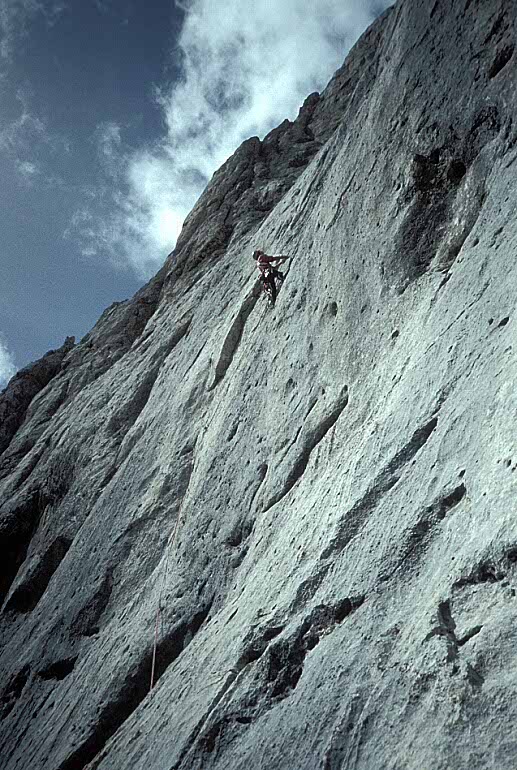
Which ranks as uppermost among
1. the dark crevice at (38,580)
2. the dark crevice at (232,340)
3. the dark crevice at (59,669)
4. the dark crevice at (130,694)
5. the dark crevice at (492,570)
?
the dark crevice at (232,340)

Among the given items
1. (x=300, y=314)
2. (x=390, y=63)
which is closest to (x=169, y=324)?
(x=300, y=314)

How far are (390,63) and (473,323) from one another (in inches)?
264

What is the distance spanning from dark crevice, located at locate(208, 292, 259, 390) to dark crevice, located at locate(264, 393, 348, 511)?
4.22m

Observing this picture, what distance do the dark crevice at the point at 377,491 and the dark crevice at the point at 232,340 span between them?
20.6 ft

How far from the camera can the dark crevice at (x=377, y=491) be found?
656cm

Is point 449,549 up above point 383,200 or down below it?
below

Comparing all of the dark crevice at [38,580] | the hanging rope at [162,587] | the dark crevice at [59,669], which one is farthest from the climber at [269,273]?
the dark crevice at [59,669]

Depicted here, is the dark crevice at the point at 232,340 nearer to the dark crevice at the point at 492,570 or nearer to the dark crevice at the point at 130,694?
the dark crevice at the point at 130,694

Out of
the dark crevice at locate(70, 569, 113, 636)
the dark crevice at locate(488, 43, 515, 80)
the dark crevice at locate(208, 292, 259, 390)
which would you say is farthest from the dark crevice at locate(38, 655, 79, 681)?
the dark crevice at locate(488, 43, 515, 80)

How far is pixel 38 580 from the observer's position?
14031 millimetres

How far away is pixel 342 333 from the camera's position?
937 cm

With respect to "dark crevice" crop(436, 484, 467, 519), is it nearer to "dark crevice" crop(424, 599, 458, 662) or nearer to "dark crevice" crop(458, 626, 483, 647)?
"dark crevice" crop(424, 599, 458, 662)

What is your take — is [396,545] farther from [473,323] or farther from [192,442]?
[192,442]

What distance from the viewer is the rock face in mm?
5121
